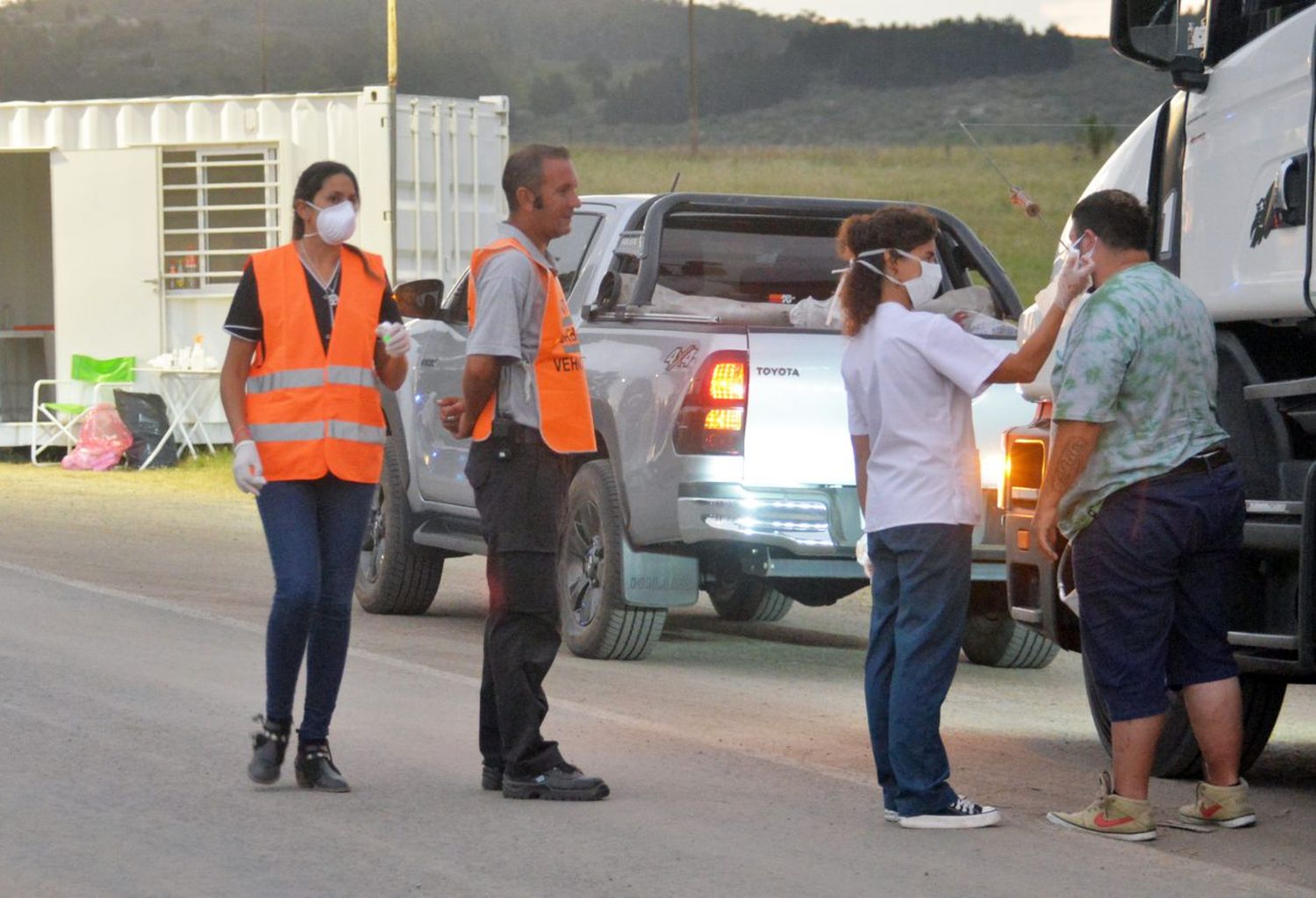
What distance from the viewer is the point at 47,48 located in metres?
172

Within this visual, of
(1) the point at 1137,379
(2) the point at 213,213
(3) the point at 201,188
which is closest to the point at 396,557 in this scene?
(1) the point at 1137,379

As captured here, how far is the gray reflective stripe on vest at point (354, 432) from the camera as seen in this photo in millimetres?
6852

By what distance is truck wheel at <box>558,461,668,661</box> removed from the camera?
988 cm

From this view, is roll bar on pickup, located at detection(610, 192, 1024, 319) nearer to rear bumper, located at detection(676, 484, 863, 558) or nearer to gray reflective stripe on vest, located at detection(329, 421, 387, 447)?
rear bumper, located at detection(676, 484, 863, 558)

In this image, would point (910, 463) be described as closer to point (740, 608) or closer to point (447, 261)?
point (740, 608)

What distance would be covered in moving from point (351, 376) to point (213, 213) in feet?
55.6

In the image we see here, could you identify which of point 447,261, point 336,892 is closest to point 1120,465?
point 336,892

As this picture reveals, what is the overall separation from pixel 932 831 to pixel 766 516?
304cm

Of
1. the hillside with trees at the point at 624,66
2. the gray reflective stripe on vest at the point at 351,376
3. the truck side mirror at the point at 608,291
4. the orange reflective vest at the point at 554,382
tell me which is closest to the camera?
the orange reflective vest at the point at 554,382

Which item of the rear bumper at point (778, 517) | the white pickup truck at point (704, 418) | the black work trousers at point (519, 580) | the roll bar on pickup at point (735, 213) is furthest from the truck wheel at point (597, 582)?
the black work trousers at point (519, 580)

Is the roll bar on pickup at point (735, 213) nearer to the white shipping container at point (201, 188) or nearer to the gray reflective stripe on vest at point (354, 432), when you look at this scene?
the gray reflective stripe on vest at point (354, 432)

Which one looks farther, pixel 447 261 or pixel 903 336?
pixel 447 261

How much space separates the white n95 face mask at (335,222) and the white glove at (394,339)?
0.97 ft

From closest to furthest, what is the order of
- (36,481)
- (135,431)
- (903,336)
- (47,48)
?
(903,336), (36,481), (135,431), (47,48)
